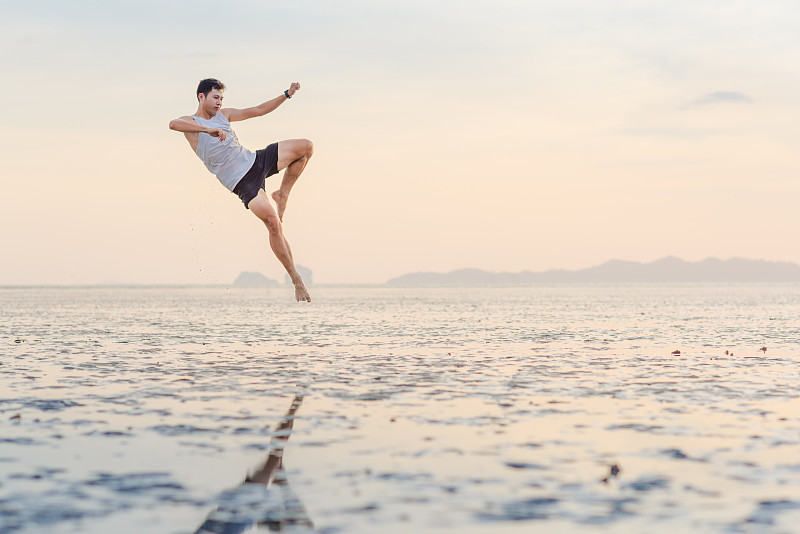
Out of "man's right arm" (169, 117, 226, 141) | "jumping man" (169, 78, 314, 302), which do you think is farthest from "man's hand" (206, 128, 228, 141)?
"jumping man" (169, 78, 314, 302)

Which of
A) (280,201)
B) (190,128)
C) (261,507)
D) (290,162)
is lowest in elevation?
(261,507)

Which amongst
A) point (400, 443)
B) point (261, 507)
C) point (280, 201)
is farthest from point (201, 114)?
point (261, 507)

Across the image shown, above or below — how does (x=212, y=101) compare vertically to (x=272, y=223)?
above

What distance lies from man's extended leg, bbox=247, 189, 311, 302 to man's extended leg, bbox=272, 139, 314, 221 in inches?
21.1

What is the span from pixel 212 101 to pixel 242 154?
722 millimetres

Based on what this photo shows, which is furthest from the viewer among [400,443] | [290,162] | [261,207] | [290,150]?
[290,162]

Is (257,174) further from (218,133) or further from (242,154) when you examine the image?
(218,133)

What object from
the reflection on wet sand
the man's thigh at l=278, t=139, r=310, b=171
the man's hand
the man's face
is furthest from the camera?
the man's thigh at l=278, t=139, r=310, b=171

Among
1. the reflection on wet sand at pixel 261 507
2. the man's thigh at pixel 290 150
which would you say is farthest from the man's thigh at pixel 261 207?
the reflection on wet sand at pixel 261 507

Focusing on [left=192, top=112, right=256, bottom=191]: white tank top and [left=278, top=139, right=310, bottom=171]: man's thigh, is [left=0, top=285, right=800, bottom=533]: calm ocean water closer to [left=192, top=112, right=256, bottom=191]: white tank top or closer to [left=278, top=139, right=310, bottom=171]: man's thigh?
[left=192, top=112, right=256, bottom=191]: white tank top

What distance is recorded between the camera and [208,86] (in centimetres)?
1170

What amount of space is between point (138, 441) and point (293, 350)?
26.5 feet

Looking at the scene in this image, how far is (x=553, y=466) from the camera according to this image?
18.6 ft

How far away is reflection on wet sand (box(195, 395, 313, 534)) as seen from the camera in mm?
4371
